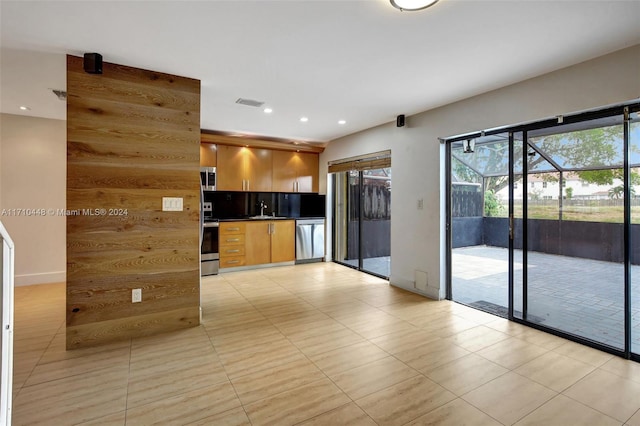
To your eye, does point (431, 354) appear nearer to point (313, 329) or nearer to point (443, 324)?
point (443, 324)

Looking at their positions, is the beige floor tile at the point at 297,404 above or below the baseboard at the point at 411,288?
below

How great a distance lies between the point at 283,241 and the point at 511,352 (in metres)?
4.12

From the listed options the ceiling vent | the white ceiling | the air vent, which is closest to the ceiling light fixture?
the white ceiling

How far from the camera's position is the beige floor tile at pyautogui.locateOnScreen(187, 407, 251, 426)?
1.80 meters

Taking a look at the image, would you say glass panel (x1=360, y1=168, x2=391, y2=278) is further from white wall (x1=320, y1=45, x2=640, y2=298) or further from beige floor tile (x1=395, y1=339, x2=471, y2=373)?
beige floor tile (x1=395, y1=339, x2=471, y2=373)

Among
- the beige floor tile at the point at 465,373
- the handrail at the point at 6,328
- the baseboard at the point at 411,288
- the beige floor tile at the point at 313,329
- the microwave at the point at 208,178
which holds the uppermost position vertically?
the microwave at the point at 208,178

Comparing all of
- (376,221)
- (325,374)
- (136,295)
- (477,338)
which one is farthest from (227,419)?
(376,221)

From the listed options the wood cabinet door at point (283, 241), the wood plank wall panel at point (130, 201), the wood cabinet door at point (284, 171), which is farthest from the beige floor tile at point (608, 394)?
the wood cabinet door at point (284, 171)

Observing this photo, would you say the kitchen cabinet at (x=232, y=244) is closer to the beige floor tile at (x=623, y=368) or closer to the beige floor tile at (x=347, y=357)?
the beige floor tile at (x=347, y=357)

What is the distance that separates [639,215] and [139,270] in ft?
14.2

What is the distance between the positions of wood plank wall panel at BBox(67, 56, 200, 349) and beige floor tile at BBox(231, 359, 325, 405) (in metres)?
1.21

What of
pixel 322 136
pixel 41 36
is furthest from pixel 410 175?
pixel 41 36

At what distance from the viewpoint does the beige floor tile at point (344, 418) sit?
1.81 meters

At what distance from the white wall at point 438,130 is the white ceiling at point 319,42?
146 mm
